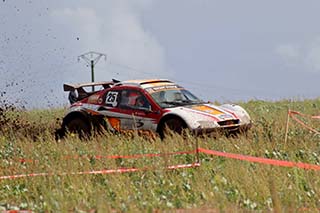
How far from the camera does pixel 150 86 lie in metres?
15.5

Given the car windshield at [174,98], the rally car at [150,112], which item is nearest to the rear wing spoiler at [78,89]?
the rally car at [150,112]

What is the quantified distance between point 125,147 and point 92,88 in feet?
15.8

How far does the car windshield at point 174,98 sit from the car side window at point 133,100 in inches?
9.4

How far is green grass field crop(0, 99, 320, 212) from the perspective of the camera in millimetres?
7609

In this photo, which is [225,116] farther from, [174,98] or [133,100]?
[133,100]

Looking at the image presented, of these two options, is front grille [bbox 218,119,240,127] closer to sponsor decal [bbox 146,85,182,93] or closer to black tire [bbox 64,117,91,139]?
sponsor decal [bbox 146,85,182,93]

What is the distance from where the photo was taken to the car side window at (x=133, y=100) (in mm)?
15148

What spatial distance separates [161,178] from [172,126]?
16.3ft

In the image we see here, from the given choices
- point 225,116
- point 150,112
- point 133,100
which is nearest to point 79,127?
point 133,100

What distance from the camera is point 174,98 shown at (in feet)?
50.5

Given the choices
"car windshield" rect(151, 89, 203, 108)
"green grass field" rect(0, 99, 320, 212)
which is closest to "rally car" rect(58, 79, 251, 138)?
"car windshield" rect(151, 89, 203, 108)

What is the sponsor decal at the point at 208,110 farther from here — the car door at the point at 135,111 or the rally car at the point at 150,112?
the car door at the point at 135,111

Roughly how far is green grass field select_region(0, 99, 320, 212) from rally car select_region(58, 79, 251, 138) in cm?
45

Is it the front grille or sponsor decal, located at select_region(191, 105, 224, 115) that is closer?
the front grille
